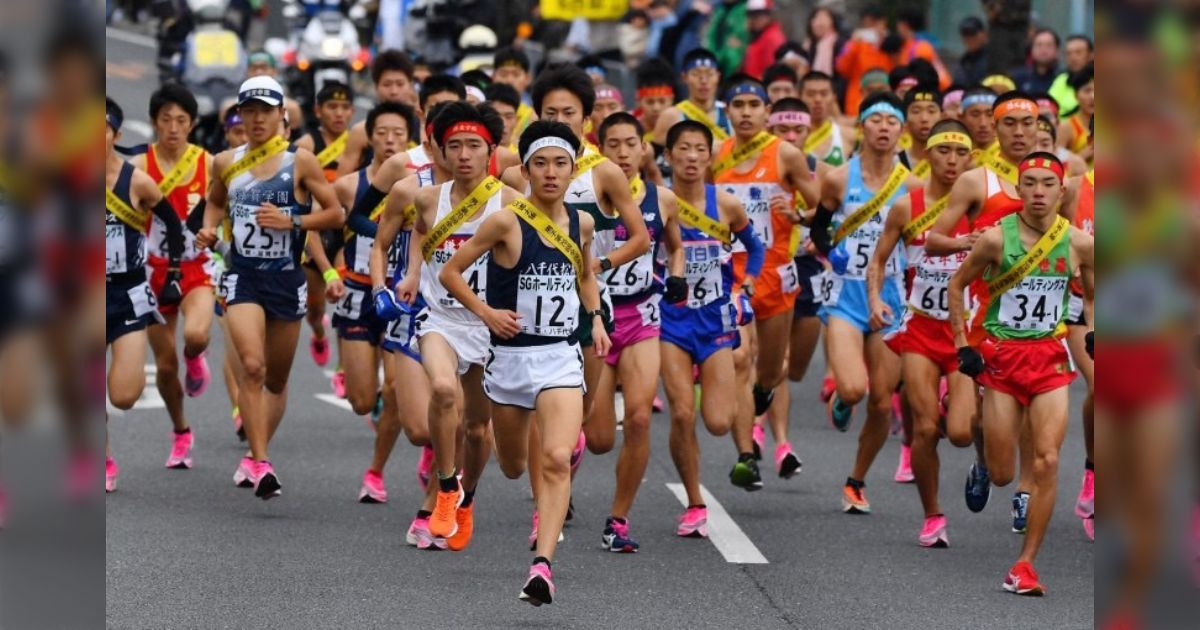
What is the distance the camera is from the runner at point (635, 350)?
10195 mm

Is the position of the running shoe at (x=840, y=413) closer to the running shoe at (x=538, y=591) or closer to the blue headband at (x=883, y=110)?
the blue headband at (x=883, y=110)

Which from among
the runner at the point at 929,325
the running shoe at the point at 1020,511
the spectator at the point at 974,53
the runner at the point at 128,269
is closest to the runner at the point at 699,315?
the runner at the point at 929,325

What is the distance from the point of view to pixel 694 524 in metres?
10.6

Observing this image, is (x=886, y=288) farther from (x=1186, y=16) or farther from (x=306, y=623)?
(x=1186, y=16)

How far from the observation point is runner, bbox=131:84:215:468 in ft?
40.8

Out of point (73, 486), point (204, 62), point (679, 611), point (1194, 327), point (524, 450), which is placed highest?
point (204, 62)

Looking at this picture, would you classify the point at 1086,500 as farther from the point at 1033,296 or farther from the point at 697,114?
the point at 697,114

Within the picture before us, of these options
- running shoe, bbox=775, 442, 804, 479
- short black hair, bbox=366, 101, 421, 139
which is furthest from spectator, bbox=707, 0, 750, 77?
running shoe, bbox=775, 442, 804, 479

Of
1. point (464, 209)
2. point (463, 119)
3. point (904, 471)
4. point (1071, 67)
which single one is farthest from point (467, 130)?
point (1071, 67)

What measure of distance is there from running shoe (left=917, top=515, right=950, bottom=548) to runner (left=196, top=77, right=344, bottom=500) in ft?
11.2

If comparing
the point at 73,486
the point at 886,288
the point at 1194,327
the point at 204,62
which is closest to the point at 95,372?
the point at 73,486

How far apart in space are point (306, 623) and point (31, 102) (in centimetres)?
611

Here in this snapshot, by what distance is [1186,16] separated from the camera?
214cm

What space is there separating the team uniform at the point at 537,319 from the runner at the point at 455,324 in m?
0.72
